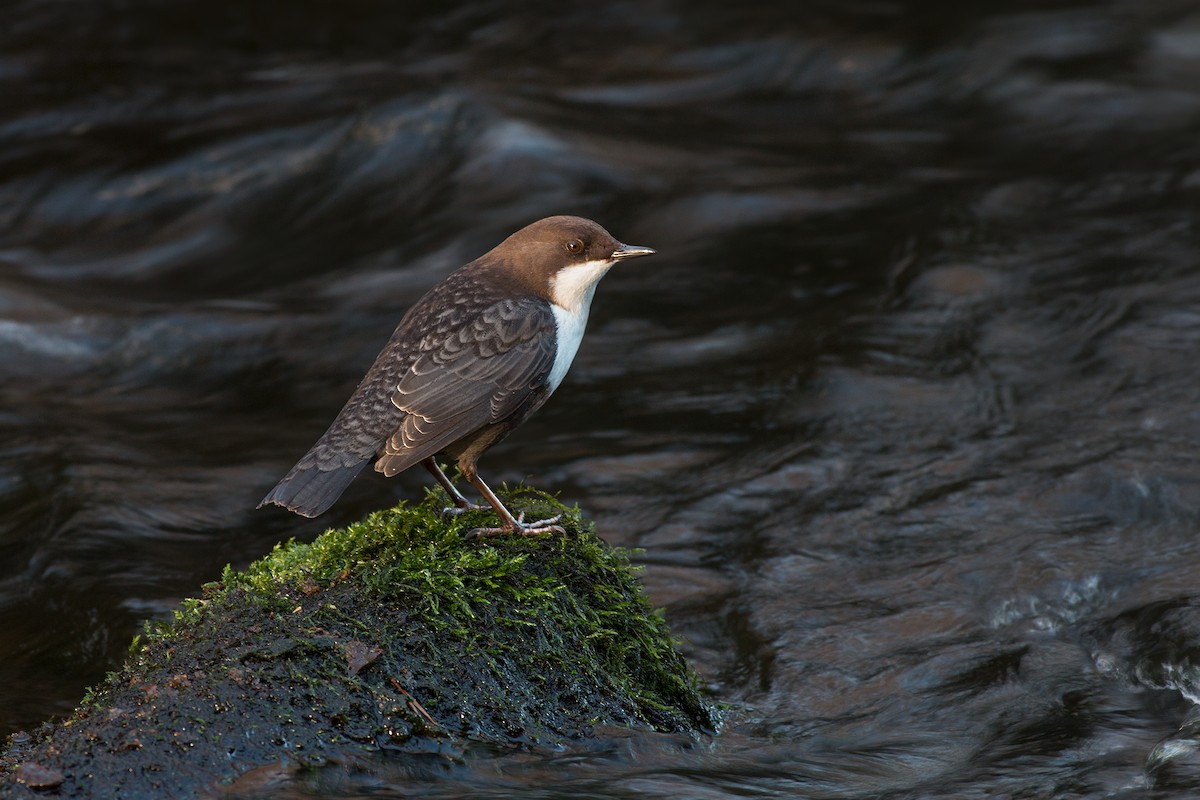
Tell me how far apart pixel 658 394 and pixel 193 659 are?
4.72 meters

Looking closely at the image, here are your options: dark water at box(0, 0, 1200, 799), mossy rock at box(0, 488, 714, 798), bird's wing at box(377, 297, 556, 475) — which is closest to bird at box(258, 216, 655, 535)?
bird's wing at box(377, 297, 556, 475)

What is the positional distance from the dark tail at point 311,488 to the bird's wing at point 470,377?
16 centimetres

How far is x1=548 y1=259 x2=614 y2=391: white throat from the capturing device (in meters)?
4.71

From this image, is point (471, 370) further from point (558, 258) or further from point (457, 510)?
point (558, 258)

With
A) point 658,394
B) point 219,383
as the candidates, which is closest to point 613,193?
point 658,394

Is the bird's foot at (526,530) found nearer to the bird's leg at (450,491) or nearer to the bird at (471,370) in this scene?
the bird at (471,370)

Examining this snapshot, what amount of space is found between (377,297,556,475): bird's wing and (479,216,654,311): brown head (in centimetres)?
13

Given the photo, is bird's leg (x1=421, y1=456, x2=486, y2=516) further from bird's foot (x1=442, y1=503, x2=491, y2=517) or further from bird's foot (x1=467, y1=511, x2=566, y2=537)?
bird's foot (x1=467, y1=511, x2=566, y2=537)

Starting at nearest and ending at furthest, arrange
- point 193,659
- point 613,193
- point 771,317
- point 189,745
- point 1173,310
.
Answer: point 189,745 → point 193,659 → point 1173,310 → point 771,317 → point 613,193

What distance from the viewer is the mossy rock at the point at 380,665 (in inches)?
124

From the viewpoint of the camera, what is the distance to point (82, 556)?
6.08 meters

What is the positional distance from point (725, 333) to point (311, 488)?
4784 mm

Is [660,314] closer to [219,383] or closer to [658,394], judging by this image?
[658,394]

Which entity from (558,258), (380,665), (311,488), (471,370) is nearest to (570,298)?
(558,258)
